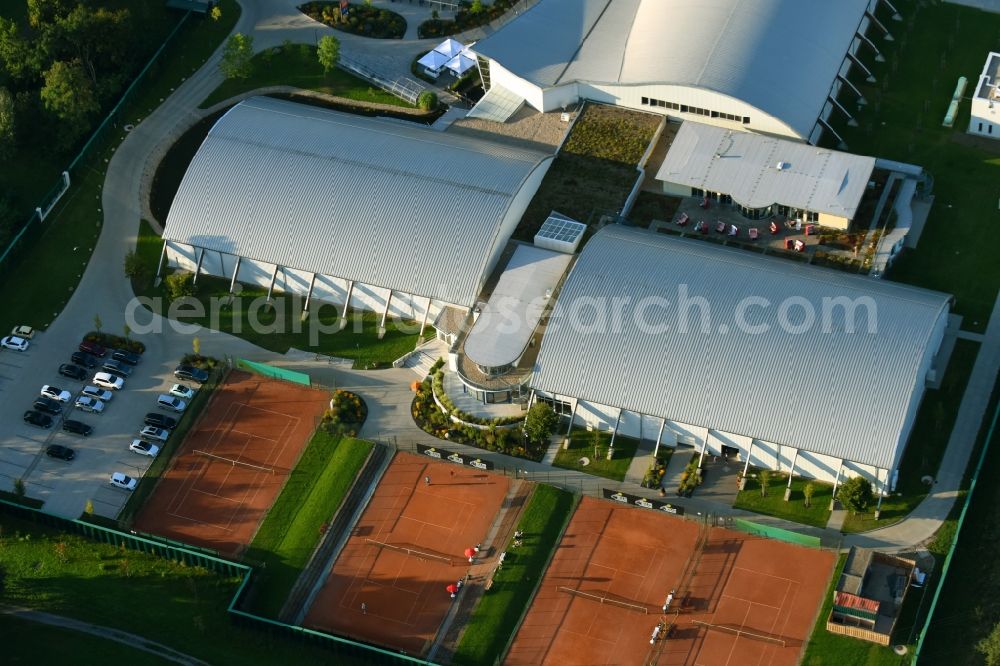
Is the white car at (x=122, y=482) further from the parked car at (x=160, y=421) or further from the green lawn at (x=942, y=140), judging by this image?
the green lawn at (x=942, y=140)

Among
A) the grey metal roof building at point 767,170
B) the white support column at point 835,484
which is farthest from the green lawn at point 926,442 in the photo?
the grey metal roof building at point 767,170

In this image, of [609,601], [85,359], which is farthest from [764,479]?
[85,359]

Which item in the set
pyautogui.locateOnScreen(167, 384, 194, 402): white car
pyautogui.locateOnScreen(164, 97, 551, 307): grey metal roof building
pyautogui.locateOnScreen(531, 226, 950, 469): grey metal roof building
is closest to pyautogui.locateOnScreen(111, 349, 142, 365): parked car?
pyautogui.locateOnScreen(167, 384, 194, 402): white car

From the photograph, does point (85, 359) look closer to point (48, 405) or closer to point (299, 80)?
point (48, 405)

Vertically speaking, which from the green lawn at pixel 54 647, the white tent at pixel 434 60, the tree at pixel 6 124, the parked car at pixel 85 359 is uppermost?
the white tent at pixel 434 60

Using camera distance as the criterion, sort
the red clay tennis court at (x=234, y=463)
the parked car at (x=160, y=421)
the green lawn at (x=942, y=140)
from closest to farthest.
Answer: the red clay tennis court at (x=234, y=463)
the parked car at (x=160, y=421)
the green lawn at (x=942, y=140)

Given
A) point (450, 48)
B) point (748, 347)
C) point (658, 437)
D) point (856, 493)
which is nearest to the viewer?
point (856, 493)
